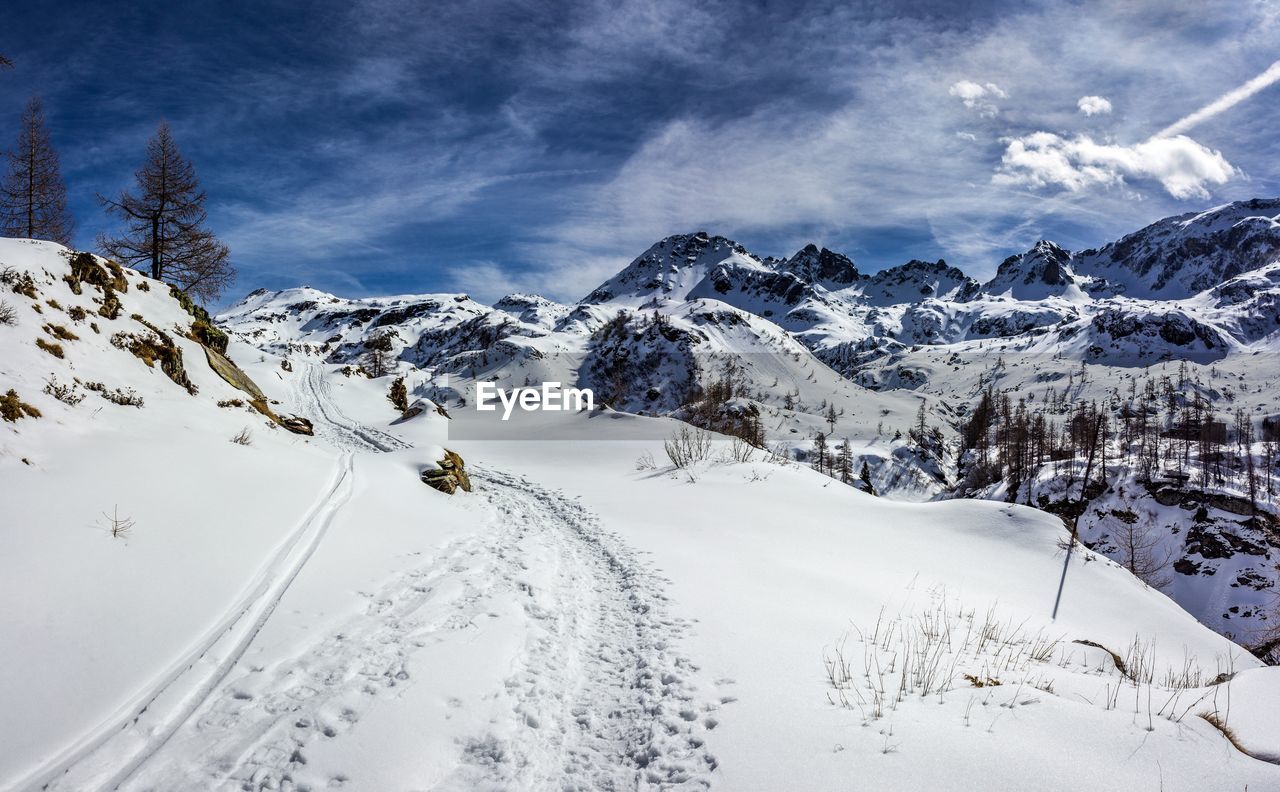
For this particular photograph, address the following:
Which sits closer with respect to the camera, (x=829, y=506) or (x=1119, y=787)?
(x=1119, y=787)

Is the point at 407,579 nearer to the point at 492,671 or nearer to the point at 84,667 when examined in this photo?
the point at 492,671

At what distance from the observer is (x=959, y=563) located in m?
11.2

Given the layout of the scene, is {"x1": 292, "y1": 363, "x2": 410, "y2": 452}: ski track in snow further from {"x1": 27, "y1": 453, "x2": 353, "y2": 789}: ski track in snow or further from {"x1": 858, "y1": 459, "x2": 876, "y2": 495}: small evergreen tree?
{"x1": 858, "y1": 459, "x2": 876, "y2": 495}: small evergreen tree

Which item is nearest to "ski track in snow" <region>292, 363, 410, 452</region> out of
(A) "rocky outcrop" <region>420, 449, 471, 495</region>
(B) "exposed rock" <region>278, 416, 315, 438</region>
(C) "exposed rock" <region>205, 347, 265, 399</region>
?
(B) "exposed rock" <region>278, 416, 315, 438</region>

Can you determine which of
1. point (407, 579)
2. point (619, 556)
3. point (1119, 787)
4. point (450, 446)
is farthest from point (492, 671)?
point (450, 446)

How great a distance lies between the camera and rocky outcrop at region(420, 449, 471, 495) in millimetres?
13055

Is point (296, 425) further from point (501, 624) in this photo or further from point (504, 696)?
point (504, 696)

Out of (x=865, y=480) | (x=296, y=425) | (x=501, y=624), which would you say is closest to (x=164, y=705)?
(x=501, y=624)

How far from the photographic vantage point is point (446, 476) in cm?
1335

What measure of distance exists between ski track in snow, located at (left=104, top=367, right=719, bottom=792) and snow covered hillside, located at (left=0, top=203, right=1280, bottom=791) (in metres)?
0.03

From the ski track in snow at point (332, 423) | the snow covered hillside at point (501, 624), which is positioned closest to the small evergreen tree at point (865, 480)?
the snow covered hillside at point (501, 624)

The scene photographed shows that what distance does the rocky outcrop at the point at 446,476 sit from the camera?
514 inches

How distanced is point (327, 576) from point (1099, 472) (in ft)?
179

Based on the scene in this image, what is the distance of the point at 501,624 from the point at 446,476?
7.75 meters
